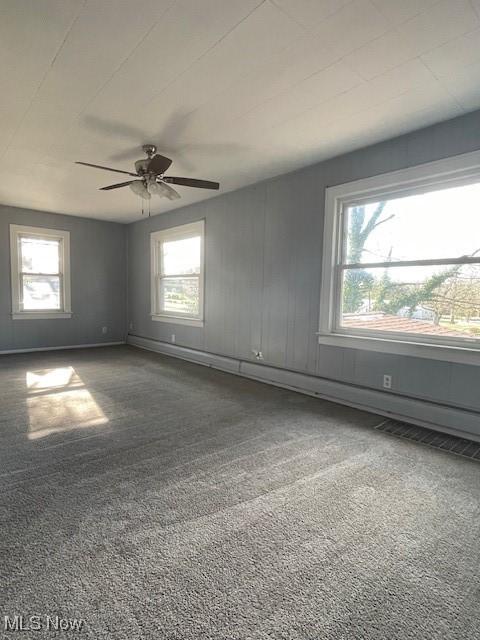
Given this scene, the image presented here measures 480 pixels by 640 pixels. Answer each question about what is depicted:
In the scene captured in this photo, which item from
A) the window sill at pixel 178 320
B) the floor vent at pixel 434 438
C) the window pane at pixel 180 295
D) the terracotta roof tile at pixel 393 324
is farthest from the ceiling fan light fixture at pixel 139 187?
the floor vent at pixel 434 438

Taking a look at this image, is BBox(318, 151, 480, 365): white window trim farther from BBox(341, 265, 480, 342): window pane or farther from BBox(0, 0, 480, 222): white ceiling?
BBox(0, 0, 480, 222): white ceiling

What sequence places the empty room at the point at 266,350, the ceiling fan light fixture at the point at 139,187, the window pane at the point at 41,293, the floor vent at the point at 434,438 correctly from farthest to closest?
the window pane at the point at 41,293
the ceiling fan light fixture at the point at 139,187
the floor vent at the point at 434,438
the empty room at the point at 266,350

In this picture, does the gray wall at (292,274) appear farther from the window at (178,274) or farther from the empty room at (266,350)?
the window at (178,274)

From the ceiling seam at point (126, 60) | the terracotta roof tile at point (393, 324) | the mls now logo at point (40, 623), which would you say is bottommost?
the mls now logo at point (40, 623)

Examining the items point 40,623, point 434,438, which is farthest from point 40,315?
point 434,438

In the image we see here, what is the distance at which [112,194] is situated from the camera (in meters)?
4.90

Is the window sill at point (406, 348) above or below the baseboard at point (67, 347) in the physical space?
above

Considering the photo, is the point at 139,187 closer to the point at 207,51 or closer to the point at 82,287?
the point at 207,51

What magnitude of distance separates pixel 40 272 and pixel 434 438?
652cm

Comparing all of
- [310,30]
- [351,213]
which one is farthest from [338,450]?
[310,30]

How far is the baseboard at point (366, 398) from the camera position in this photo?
272cm

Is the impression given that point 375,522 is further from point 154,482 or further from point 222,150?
point 222,150

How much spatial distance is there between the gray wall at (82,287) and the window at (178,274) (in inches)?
45.4

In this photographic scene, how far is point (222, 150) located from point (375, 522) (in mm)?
3346
